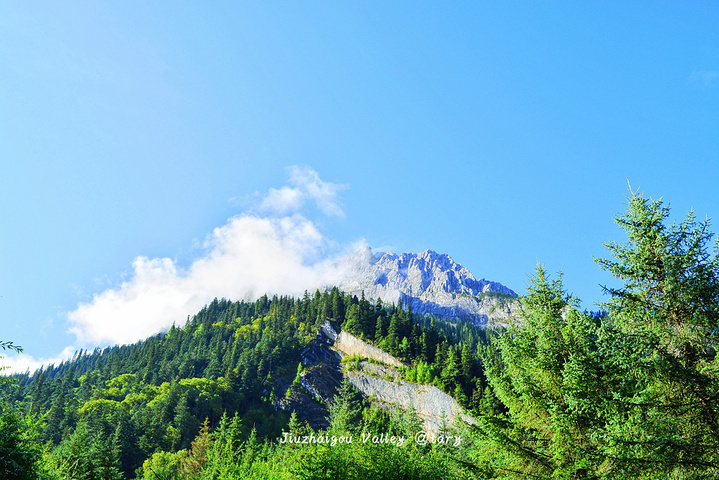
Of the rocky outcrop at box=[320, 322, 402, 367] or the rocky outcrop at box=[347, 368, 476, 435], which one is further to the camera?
the rocky outcrop at box=[320, 322, 402, 367]

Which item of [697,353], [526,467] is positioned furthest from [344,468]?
[697,353]

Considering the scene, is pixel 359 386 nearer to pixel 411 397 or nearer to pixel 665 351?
pixel 411 397

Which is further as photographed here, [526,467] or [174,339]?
[174,339]

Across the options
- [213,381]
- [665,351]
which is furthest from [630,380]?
[213,381]

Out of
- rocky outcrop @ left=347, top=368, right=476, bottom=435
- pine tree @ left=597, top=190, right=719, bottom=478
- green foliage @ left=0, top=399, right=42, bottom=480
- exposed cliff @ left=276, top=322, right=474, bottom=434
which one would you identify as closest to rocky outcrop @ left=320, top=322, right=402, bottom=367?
exposed cliff @ left=276, top=322, right=474, bottom=434

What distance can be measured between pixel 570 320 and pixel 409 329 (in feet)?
309

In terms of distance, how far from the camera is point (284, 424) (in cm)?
8256

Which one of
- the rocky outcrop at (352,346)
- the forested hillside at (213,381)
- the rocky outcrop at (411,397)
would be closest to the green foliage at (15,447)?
the forested hillside at (213,381)

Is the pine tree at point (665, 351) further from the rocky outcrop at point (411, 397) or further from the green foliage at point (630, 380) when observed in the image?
the rocky outcrop at point (411, 397)

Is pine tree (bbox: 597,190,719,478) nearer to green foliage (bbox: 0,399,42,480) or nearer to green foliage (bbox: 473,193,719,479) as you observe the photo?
green foliage (bbox: 473,193,719,479)

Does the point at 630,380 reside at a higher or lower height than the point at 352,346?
lower

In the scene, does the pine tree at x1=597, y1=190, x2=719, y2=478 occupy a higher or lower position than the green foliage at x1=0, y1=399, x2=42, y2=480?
higher

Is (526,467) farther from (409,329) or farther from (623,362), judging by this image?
(409,329)

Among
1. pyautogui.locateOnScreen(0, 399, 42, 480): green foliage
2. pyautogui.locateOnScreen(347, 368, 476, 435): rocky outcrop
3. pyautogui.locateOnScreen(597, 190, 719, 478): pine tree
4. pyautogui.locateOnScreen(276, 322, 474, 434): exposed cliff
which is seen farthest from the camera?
pyautogui.locateOnScreen(276, 322, 474, 434): exposed cliff
